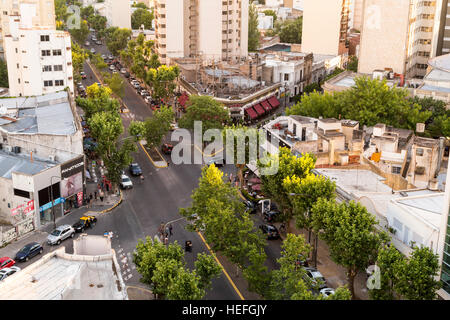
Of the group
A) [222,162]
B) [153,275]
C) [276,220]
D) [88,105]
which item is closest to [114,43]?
[88,105]

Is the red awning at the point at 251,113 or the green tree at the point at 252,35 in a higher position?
the green tree at the point at 252,35

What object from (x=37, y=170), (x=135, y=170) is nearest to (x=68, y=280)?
(x=37, y=170)

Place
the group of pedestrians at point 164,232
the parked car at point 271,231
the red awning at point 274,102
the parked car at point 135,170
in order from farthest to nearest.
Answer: the red awning at point 274,102, the parked car at point 135,170, the parked car at point 271,231, the group of pedestrians at point 164,232

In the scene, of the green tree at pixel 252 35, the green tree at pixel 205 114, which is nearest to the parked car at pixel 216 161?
the green tree at pixel 205 114

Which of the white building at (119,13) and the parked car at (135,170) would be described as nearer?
the parked car at (135,170)

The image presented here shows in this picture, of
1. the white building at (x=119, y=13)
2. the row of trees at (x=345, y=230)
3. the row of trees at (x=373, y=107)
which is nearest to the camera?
the row of trees at (x=345, y=230)

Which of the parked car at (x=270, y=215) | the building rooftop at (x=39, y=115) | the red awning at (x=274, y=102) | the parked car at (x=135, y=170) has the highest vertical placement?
the building rooftop at (x=39, y=115)

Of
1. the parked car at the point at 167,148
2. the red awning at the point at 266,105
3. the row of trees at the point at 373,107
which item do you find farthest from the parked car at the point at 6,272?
the red awning at the point at 266,105

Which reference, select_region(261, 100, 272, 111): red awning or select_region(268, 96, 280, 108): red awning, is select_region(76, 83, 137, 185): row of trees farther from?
select_region(268, 96, 280, 108): red awning

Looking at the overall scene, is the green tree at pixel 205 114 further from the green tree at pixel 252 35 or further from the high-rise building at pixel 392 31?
the green tree at pixel 252 35
